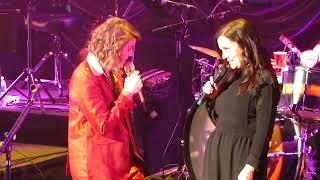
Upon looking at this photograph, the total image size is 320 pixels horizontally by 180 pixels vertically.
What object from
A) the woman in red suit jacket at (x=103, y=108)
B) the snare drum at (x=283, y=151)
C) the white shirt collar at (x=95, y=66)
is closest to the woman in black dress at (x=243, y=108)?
the woman in red suit jacket at (x=103, y=108)

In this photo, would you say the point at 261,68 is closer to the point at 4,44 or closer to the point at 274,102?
the point at 274,102

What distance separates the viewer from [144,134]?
7.32m

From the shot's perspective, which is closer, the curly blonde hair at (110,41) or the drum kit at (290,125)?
the curly blonde hair at (110,41)

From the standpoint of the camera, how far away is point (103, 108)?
4234 mm

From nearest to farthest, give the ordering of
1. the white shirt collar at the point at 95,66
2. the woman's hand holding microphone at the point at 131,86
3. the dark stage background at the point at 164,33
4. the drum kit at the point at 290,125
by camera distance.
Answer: the woman's hand holding microphone at the point at 131,86 → the white shirt collar at the point at 95,66 → the drum kit at the point at 290,125 → the dark stage background at the point at 164,33

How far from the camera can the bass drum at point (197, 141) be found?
5.73 metres

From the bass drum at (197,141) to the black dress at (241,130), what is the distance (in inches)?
56.1

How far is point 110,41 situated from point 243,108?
111 centimetres

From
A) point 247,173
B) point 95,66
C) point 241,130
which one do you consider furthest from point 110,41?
point 247,173

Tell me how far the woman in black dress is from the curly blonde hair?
71 cm

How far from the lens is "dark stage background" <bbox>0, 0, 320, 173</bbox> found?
22.9 feet

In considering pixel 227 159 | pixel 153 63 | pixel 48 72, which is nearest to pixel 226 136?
pixel 227 159

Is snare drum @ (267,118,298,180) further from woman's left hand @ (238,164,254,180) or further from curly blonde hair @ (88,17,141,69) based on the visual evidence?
curly blonde hair @ (88,17,141,69)

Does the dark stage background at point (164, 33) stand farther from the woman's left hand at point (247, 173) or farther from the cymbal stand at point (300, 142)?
the woman's left hand at point (247, 173)
